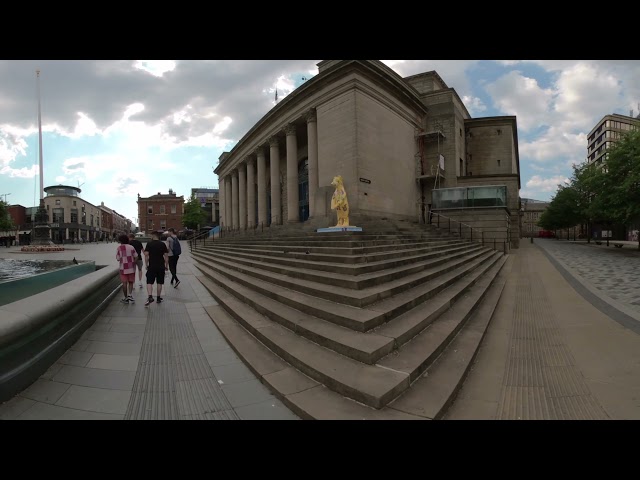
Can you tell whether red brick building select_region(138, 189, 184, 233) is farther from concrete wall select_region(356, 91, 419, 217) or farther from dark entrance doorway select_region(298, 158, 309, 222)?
concrete wall select_region(356, 91, 419, 217)

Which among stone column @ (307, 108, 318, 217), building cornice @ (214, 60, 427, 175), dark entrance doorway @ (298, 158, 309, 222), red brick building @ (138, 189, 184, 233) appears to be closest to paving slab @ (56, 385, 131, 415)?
stone column @ (307, 108, 318, 217)

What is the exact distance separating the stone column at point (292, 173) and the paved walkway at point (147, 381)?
742 inches

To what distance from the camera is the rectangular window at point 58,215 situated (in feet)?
201

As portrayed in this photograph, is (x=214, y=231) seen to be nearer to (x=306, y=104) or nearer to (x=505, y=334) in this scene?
(x=306, y=104)

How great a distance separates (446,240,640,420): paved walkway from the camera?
114 inches

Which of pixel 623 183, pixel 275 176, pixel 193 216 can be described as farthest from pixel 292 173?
pixel 193 216

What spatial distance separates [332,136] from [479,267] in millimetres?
13614

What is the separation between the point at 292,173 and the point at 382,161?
7713 millimetres

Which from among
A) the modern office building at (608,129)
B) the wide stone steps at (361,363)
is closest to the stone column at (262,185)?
the wide stone steps at (361,363)

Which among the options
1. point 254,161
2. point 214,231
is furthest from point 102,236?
point 254,161

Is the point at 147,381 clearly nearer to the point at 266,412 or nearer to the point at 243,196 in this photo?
the point at 266,412

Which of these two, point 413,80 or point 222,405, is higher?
point 413,80

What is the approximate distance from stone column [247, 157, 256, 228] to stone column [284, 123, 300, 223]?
32.5 ft

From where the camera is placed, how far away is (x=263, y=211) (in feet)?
98.1
